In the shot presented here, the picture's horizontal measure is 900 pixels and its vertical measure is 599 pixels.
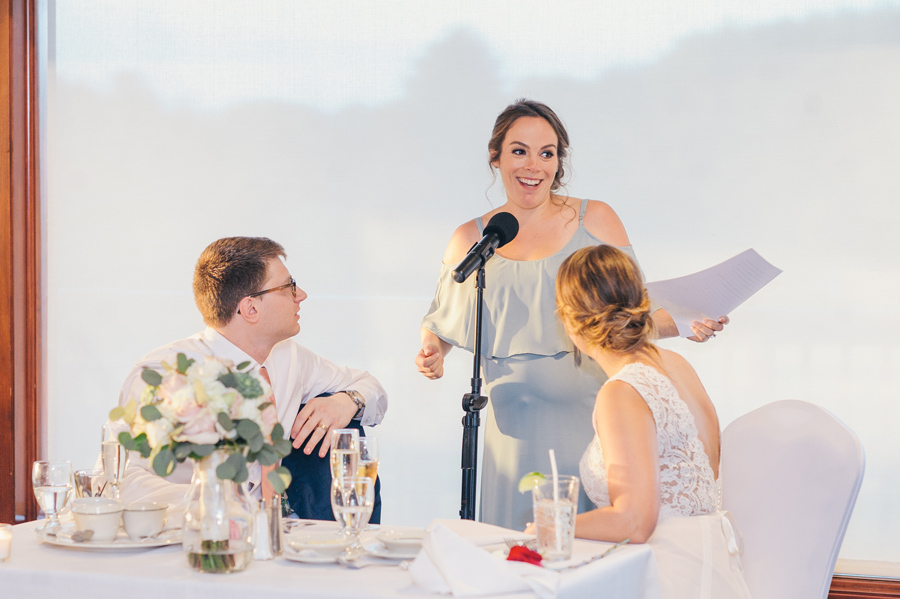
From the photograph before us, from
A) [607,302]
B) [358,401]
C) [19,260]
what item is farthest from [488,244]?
[19,260]

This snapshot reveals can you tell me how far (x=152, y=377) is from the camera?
1299mm

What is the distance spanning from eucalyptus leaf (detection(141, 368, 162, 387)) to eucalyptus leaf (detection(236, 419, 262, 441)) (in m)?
0.14

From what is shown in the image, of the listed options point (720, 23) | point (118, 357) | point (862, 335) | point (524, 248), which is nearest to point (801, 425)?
point (524, 248)

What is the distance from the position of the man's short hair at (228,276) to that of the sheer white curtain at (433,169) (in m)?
1.22

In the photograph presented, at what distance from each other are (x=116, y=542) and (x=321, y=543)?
34 cm

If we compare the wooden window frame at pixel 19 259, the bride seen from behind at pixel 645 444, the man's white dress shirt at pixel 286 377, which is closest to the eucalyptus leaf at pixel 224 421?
the bride seen from behind at pixel 645 444

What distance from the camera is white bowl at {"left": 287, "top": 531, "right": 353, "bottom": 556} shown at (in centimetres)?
136

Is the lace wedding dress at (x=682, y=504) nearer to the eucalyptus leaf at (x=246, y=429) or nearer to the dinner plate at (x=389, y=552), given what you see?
the dinner plate at (x=389, y=552)

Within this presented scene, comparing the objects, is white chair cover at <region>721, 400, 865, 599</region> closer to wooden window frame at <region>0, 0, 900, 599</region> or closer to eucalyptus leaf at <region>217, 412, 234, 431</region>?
eucalyptus leaf at <region>217, 412, 234, 431</region>

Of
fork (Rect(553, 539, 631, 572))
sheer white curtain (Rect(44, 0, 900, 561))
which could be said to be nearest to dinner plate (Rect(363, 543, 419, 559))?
fork (Rect(553, 539, 631, 572))

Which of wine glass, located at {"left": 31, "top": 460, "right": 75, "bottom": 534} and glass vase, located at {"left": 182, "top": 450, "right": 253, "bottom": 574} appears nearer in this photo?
glass vase, located at {"left": 182, "top": 450, "right": 253, "bottom": 574}

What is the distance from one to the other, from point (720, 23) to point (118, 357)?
9.04ft

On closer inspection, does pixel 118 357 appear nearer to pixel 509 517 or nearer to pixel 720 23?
pixel 509 517

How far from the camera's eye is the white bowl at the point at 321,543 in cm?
136
